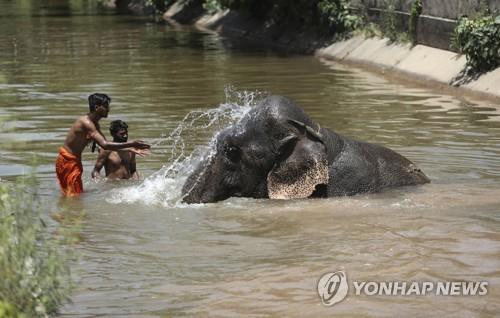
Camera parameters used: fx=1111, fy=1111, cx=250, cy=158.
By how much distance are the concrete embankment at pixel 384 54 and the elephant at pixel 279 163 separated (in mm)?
8044

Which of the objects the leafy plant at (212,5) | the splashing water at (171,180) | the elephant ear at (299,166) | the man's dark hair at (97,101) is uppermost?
the man's dark hair at (97,101)

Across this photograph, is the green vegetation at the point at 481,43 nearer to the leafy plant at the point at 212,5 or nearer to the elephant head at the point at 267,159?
the elephant head at the point at 267,159

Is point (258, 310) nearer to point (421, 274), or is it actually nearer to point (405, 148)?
point (421, 274)

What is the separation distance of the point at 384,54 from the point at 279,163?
1351cm

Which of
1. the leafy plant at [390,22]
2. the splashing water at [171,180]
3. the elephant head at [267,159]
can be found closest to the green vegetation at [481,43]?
the leafy plant at [390,22]

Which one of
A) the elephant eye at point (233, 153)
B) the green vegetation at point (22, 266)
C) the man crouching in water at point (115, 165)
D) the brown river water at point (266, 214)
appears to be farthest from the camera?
the man crouching in water at point (115, 165)

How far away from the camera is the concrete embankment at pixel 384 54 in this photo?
1967 cm

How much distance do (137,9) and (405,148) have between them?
3413cm

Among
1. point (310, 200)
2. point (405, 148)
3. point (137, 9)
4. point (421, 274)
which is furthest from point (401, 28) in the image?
point (137, 9)

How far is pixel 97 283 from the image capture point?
848 centimetres

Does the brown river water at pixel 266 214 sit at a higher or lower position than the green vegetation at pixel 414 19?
lower

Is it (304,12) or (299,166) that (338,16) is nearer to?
(304,12)

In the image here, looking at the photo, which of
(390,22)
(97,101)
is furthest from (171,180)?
(390,22)

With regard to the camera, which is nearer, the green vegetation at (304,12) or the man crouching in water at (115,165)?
the man crouching in water at (115,165)
